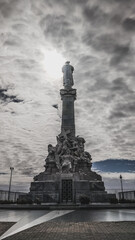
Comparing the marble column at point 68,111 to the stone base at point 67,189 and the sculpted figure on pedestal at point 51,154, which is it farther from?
the stone base at point 67,189

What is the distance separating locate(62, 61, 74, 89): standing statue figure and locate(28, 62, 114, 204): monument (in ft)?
6.14

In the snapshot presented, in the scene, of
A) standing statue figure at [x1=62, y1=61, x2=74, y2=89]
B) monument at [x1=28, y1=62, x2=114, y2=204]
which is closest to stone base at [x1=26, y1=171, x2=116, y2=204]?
monument at [x1=28, y1=62, x2=114, y2=204]

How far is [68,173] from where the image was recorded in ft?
84.6

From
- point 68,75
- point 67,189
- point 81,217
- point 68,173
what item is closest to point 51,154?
point 68,173

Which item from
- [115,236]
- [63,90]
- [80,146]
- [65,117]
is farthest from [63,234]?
[63,90]

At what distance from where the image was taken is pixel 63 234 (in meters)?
7.53

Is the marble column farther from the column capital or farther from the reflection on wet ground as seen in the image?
the reflection on wet ground

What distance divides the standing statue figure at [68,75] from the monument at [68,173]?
73.7 inches

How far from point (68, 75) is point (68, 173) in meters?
17.7

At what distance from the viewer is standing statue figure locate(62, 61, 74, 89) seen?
115 ft

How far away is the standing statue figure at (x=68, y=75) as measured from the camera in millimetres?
35031

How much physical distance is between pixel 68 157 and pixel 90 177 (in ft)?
12.6

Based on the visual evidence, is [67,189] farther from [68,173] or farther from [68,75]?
[68,75]

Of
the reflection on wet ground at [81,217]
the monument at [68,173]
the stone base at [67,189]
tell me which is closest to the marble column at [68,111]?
the monument at [68,173]
